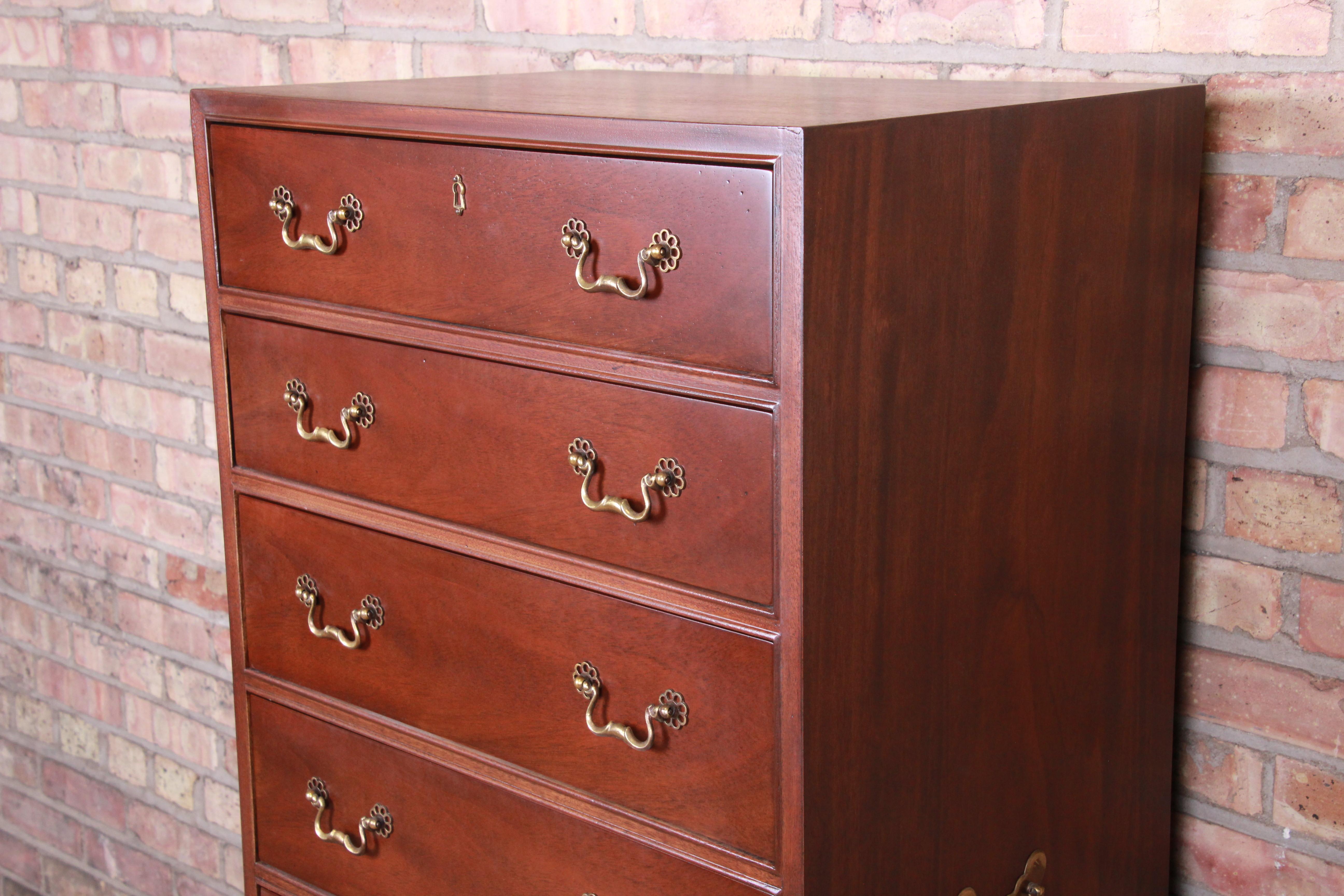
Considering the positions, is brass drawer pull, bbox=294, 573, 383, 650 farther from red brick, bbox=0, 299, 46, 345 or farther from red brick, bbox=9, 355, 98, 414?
red brick, bbox=0, 299, 46, 345

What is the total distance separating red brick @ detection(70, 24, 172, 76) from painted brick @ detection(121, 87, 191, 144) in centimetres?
3

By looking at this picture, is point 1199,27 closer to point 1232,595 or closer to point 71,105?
point 1232,595

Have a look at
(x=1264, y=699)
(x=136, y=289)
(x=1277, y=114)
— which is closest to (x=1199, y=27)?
(x=1277, y=114)

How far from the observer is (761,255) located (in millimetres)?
911

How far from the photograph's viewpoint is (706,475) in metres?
0.99

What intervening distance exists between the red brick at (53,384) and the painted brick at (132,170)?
34 cm

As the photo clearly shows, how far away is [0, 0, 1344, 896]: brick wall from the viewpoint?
126 centimetres

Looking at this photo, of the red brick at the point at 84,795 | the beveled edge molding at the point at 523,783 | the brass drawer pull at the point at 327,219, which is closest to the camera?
the beveled edge molding at the point at 523,783

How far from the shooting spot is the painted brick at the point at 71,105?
2250 mm

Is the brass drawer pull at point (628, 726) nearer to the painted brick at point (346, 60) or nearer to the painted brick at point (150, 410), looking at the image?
the painted brick at point (346, 60)

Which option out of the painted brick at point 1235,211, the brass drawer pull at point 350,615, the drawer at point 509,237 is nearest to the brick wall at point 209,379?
the painted brick at point 1235,211

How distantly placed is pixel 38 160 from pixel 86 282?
0.23 m

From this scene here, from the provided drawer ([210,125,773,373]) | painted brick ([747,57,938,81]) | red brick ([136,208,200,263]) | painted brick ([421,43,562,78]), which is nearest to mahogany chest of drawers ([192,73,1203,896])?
drawer ([210,125,773,373])

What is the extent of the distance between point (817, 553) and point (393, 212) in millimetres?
477
